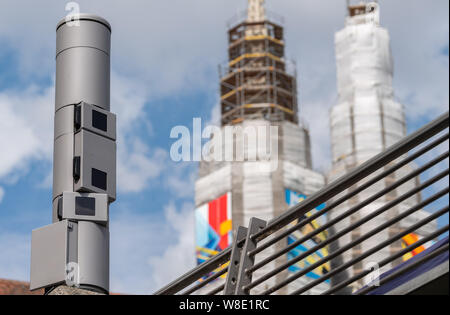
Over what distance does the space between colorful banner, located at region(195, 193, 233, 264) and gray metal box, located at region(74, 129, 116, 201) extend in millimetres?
48688

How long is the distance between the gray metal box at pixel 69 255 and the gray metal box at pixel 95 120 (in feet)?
2.58

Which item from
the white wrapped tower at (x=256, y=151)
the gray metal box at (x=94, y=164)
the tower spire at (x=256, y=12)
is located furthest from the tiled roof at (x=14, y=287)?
the gray metal box at (x=94, y=164)

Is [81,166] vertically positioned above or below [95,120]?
below

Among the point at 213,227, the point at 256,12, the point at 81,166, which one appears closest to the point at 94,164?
the point at 81,166

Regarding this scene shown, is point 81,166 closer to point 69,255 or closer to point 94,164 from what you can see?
point 94,164

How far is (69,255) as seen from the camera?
6.65 metres

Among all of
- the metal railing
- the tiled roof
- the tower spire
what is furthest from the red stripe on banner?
the metal railing

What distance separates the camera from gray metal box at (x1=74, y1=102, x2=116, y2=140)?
22.9 feet

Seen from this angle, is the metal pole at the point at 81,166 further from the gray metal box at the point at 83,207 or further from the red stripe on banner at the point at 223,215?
the red stripe on banner at the point at 223,215

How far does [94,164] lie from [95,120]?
38cm

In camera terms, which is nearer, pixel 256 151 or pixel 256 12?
pixel 256 151

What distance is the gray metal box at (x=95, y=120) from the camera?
22.9ft
